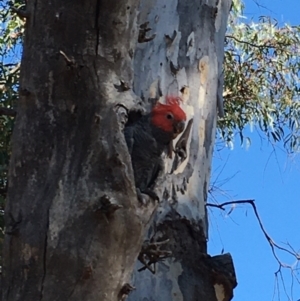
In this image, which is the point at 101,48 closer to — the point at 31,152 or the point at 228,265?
the point at 31,152

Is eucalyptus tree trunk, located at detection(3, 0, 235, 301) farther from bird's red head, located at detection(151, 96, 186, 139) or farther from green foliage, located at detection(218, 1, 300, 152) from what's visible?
green foliage, located at detection(218, 1, 300, 152)

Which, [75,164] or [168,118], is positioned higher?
[168,118]

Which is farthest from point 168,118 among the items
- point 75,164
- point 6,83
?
point 6,83

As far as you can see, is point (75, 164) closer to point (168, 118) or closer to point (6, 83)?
point (168, 118)

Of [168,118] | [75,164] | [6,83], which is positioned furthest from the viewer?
[6,83]

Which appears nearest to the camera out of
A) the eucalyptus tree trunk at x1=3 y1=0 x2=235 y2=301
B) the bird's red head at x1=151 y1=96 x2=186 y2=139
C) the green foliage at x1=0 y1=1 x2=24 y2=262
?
the eucalyptus tree trunk at x1=3 y1=0 x2=235 y2=301

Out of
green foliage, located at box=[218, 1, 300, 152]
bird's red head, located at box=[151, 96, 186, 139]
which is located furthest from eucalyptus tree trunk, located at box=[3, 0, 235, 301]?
green foliage, located at box=[218, 1, 300, 152]

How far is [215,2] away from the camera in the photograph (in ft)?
7.01

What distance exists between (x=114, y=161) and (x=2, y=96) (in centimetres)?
261

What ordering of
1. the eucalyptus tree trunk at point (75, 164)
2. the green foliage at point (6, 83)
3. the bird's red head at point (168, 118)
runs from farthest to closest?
the green foliage at point (6, 83)
the bird's red head at point (168, 118)
the eucalyptus tree trunk at point (75, 164)

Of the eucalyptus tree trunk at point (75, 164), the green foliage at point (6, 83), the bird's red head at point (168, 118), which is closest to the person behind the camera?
the eucalyptus tree trunk at point (75, 164)

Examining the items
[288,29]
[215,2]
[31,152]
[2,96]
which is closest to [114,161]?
[31,152]

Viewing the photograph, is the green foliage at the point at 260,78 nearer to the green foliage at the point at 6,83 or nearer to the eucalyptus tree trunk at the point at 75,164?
the green foliage at the point at 6,83

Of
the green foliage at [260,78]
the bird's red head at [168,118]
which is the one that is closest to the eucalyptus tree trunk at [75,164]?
the bird's red head at [168,118]
